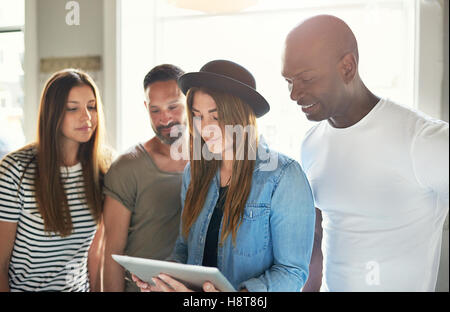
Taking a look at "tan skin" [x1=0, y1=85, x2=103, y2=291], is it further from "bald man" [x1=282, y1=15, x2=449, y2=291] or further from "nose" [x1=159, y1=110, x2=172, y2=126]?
"bald man" [x1=282, y1=15, x2=449, y2=291]

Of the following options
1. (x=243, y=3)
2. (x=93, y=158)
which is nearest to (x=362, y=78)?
(x=243, y=3)

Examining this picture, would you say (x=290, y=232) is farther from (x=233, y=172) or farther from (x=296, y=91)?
(x=296, y=91)

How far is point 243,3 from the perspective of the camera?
1.16m

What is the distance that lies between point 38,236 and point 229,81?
665 millimetres

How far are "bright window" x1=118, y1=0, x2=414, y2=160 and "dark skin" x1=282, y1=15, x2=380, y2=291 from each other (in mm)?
43

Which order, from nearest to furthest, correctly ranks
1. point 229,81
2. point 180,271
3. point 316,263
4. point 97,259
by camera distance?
1. point 180,271
2. point 229,81
3. point 316,263
4. point 97,259

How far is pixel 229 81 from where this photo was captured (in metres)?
1.02

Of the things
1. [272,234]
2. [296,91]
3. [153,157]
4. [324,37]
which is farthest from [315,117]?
[153,157]

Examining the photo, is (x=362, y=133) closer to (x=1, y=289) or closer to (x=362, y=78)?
(x=362, y=78)

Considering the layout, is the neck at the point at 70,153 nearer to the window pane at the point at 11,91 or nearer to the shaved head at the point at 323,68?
the window pane at the point at 11,91

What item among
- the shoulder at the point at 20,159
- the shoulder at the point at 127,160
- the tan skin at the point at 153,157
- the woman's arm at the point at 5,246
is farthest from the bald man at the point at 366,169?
the woman's arm at the point at 5,246

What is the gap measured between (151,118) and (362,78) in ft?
1.91

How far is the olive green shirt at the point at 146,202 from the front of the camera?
1.16 m

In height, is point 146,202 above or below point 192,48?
below
